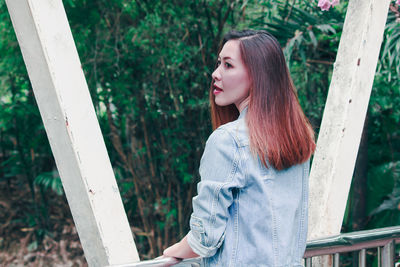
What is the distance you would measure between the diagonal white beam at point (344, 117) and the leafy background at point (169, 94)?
3.22 feet

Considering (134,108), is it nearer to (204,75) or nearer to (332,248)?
(204,75)

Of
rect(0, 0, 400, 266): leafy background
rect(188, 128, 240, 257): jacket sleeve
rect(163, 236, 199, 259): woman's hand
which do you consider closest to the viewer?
rect(188, 128, 240, 257): jacket sleeve

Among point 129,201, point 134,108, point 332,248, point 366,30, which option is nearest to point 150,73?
point 134,108

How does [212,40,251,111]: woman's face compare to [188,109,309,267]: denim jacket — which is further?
[212,40,251,111]: woman's face

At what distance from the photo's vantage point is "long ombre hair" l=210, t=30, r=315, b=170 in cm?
107

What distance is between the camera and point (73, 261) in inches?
187

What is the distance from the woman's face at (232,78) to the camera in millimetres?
1154

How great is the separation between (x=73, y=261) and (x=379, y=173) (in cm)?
354

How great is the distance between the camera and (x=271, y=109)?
3.68ft

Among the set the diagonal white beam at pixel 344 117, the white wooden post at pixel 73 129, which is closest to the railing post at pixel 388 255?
the diagonal white beam at pixel 344 117

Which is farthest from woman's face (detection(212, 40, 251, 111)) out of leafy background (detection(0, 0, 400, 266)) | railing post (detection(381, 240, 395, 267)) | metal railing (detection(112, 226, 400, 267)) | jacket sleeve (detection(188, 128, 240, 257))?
leafy background (detection(0, 0, 400, 266))

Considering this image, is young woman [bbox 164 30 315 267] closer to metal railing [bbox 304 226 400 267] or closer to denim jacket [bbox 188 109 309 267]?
denim jacket [bbox 188 109 309 267]

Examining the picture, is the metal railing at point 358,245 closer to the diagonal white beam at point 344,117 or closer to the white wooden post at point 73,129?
the diagonal white beam at point 344,117

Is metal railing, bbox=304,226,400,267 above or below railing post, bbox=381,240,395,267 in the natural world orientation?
above
